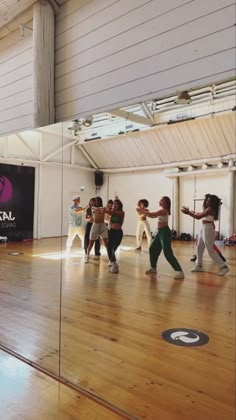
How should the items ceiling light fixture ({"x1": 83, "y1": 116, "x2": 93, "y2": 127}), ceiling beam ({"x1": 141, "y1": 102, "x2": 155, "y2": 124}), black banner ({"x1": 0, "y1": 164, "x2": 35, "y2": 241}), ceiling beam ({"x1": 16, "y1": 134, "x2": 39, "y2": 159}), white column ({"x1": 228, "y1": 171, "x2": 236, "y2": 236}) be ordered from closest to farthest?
white column ({"x1": 228, "y1": 171, "x2": 236, "y2": 236}) → ceiling beam ({"x1": 141, "y1": 102, "x2": 155, "y2": 124}) → ceiling light fixture ({"x1": 83, "y1": 116, "x2": 93, "y2": 127}) → ceiling beam ({"x1": 16, "y1": 134, "x2": 39, "y2": 159}) → black banner ({"x1": 0, "y1": 164, "x2": 35, "y2": 241})

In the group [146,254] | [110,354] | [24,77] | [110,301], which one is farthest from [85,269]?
[24,77]

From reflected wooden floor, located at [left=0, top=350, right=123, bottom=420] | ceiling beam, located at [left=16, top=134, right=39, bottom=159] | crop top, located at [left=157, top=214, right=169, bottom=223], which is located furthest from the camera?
ceiling beam, located at [left=16, top=134, right=39, bottom=159]

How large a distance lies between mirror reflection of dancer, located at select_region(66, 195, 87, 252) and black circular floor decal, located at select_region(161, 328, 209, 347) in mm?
1240

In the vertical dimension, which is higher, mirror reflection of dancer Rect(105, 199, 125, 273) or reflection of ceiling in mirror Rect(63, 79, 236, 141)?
reflection of ceiling in mirror Rect(63, 79, 236, 141)

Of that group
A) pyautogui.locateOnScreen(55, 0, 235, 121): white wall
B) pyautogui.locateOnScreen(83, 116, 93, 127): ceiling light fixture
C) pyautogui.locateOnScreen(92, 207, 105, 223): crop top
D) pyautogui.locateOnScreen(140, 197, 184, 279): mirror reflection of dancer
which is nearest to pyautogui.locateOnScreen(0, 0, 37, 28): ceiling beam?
pyautogui.locateOnScreen(55, 0, 235, 121): white wall

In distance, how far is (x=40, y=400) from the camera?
79.5 inches

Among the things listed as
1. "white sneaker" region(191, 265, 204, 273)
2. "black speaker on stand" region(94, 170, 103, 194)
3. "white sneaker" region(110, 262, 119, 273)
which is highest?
"black speaker on stand" region(94, 170, 103, 194)

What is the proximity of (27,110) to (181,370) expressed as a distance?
9.10 ft

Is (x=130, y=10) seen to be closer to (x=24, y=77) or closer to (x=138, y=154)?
(x=138, y=154)

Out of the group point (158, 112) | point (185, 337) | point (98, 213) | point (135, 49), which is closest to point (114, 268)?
point (98, 213)

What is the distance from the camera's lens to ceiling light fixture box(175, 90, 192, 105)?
210cm

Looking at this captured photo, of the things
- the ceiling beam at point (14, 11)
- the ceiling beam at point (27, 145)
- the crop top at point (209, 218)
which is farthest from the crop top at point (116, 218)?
the ceiling beam at point (14, 11)

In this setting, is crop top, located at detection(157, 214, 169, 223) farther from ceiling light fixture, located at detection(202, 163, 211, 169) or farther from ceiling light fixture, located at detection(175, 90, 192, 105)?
ceiling light fixture, located at detection(175, 90, 192, 105)

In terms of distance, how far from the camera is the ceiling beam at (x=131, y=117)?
2574 mm
